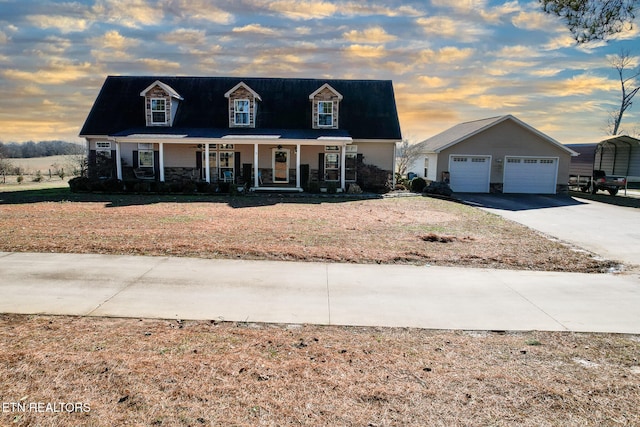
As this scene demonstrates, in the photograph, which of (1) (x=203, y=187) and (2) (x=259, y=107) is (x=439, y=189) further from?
(1) (x=203, y=187)

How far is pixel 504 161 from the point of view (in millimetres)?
25969

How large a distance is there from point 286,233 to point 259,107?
16.7 m

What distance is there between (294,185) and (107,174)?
36.2ft

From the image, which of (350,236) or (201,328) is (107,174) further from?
(201,328)

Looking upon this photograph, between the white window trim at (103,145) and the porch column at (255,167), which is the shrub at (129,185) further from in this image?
the porch column at (255,167)

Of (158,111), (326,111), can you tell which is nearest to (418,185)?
(326,111)

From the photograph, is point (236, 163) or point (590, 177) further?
point (590, 177)

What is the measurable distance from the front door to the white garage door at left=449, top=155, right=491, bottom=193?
33.0 feet

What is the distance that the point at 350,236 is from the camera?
11336 millimetres

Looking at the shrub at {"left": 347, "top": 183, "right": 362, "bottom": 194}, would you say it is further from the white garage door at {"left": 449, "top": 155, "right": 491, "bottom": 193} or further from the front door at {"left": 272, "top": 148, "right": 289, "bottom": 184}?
the white garage door at {"left": 449, "top": 155, "right": 491, "bottom": 193}

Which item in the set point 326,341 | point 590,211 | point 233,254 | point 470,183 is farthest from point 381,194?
point 326,341

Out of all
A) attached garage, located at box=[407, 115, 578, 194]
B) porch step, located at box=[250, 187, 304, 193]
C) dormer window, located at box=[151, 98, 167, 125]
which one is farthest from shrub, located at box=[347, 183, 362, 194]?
dormer window, located at box=[151, 98, 167, 125]

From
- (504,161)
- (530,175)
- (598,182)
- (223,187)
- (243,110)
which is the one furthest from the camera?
(598,182)

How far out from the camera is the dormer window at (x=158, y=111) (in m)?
24.9
